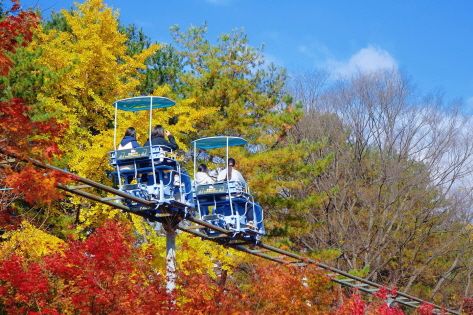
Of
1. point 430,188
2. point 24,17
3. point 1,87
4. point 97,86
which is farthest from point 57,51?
point 430,188

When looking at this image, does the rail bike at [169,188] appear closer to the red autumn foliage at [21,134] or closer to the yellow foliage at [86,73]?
the red autumn foliage at [21,134]

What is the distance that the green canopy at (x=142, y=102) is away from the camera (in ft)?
48.8

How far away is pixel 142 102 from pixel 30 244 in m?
5.33

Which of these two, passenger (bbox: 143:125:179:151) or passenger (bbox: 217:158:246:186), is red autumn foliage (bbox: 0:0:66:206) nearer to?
passenger (bbox: 143:125:179:151)

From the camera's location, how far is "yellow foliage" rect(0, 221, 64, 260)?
1783cm

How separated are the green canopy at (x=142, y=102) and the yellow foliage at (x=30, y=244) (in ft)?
14.5

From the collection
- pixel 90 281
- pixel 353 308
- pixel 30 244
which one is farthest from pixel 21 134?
pixel 353 308

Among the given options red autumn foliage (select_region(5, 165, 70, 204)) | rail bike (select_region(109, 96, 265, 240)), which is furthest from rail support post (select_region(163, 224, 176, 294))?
red autumn foliage (select_region(5, 165, 70, 204))

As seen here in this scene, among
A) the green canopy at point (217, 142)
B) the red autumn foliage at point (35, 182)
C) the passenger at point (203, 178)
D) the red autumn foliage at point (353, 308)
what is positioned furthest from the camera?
Answer: the green canopy at point (217, 142)

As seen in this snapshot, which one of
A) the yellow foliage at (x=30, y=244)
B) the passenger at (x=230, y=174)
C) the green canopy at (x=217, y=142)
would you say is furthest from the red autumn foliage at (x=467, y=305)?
the yellow foliage at (x=30, y=244)

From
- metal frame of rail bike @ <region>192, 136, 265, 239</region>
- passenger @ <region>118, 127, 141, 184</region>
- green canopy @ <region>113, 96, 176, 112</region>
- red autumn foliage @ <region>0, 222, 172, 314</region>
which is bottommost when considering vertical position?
red autumn foliage @ <region>0, 222, 172, 314</region>

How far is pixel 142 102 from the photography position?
15156 millimetres

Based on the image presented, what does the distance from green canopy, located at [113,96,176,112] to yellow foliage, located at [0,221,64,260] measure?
174 inches

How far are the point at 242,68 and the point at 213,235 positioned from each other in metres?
12.0
